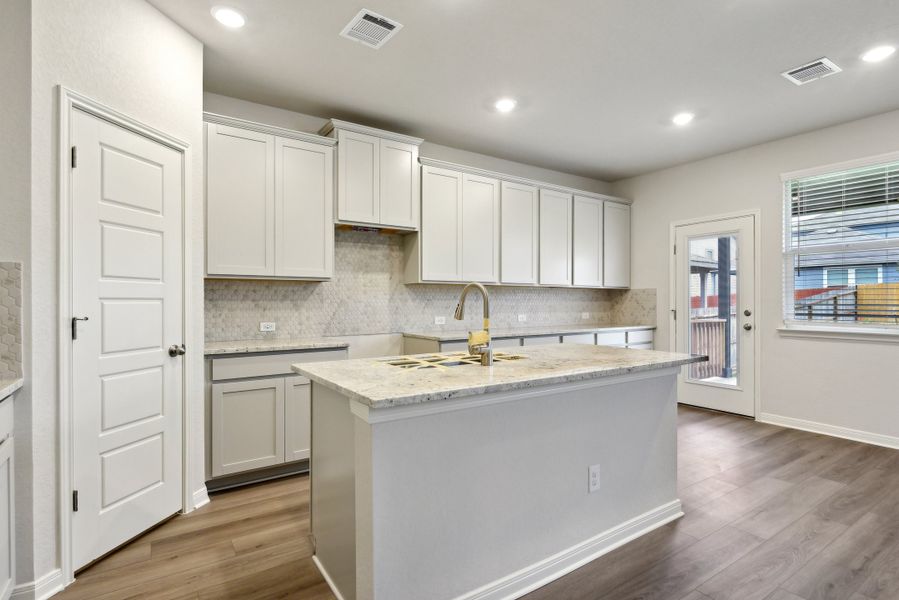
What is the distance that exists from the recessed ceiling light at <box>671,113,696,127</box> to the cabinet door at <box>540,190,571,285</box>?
4.56ft

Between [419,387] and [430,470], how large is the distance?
12.8 inches

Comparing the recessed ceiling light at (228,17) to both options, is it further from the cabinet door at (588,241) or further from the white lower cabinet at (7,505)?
the cabinet door at (588,241)

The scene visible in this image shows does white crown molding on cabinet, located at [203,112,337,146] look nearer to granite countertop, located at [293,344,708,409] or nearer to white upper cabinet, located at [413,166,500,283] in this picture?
white upper cabinet, located at [413,166,500,283]

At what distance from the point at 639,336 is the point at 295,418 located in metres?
3.97

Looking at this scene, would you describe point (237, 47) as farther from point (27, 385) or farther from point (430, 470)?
point (430, 470)

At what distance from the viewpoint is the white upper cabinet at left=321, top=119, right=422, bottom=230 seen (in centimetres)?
354

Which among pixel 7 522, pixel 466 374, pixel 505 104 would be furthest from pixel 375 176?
pixel 7 522

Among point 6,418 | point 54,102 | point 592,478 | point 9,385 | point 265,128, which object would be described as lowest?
point 592,478

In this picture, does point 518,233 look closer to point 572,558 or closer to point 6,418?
point 572,558

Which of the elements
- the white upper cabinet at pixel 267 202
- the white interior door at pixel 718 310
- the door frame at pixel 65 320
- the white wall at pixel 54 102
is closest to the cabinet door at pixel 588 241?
the white interior door at pixel 718 310

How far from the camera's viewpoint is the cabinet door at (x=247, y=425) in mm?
2840

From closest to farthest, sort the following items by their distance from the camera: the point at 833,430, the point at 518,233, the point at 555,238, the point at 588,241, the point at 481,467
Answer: the point at 481,467
the point at 833,430
the point at 518,233
the point at 555,238
the point at 588,241

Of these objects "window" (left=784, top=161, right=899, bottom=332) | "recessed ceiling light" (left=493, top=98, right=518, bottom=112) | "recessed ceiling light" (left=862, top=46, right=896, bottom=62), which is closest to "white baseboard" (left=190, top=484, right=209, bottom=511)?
"recessed ceiling light" (left=493, top=98, right=518, bottom=112)

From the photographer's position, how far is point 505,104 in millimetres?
3568
